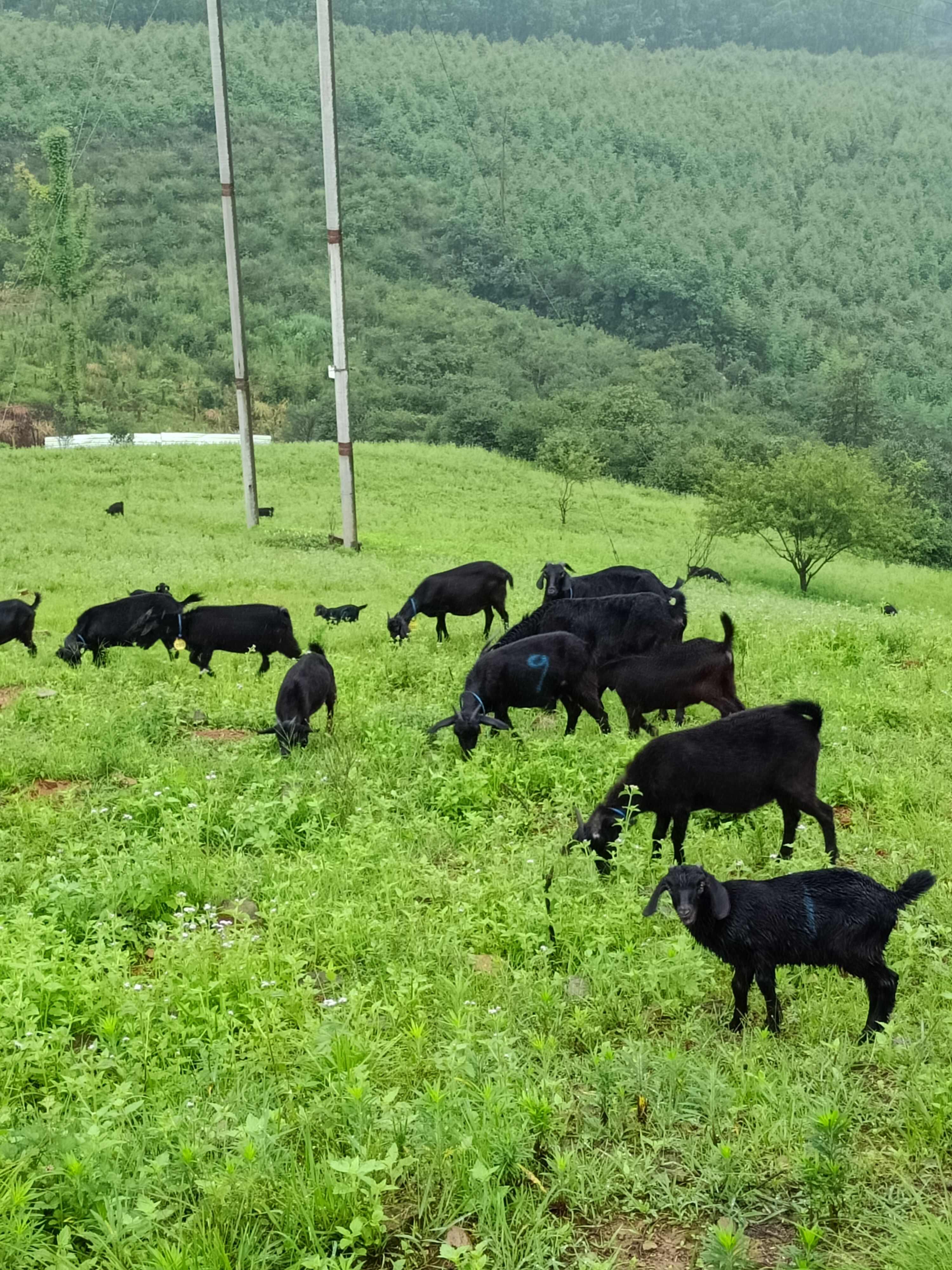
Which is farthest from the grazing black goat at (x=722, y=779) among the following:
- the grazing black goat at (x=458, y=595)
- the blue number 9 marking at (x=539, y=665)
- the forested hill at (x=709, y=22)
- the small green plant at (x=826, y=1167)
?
the forested hill at (x=709, y=22)

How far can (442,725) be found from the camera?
870cm

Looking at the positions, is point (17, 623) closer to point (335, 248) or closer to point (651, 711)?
point (651, 711)

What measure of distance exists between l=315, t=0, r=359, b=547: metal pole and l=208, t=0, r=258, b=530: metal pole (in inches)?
40.9

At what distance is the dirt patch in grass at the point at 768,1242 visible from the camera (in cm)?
362

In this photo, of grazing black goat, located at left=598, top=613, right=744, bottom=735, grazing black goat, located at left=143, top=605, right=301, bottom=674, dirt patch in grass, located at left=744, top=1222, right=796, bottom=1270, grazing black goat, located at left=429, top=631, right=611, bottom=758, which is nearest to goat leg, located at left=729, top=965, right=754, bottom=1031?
dirt patch in grass, located at left=744, top=1222, right=796, bottom=1270

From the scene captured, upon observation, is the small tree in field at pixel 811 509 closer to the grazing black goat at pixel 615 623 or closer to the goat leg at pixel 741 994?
the grazing black goat at pixel 615 623

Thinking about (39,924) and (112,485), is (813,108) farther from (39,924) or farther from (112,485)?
(39,924)

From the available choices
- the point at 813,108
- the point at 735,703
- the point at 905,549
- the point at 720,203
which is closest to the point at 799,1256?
the point at 735,703

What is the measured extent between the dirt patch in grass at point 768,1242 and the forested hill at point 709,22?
172m

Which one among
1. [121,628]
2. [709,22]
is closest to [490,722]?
[121,628]

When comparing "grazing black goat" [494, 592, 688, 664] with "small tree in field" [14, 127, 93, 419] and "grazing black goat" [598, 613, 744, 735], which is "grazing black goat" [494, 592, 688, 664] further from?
"small tree in field" [14, 127, 93, 419]

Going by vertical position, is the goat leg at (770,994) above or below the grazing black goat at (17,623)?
above

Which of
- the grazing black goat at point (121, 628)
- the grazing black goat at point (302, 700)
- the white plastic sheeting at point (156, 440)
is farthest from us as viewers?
the white plastic sheeting at point (156, 440)

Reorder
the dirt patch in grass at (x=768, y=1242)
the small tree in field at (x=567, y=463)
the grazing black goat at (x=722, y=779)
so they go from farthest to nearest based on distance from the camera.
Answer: the small tree in field at (x=567, y=463), the grazing black goat at (x=722, y=779), the dirt patch in grass at (x=768, y=1242)
